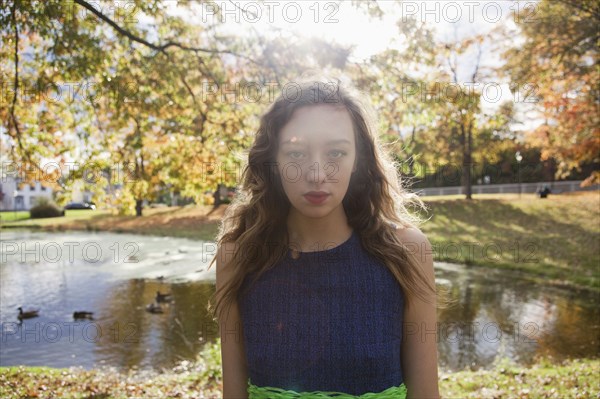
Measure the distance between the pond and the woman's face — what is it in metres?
6.52

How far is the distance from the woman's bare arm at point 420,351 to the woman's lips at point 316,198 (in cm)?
58

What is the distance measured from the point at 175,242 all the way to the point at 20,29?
65.5 ft

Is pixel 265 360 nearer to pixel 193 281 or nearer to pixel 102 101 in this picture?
pixel 102 101

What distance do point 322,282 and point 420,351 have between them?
51cm

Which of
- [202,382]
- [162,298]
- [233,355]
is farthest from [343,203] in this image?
[162,298]

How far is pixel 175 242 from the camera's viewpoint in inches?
1029

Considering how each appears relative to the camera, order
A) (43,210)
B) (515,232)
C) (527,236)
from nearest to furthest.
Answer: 1. (527,236)
2. (515,232)
3. (43,210)

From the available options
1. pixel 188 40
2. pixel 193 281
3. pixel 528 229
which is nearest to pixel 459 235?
pixel 528 229

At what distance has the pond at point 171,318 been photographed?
29.9 feet

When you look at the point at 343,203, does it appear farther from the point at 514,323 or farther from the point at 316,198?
the point at 514,323

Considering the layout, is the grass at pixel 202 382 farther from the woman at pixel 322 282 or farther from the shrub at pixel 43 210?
the shrub at pixel 43 210

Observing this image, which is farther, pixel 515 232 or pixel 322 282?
pixel 515 232

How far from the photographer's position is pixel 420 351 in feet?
6.68

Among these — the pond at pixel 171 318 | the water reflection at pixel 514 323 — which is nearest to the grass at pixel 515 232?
the pond at pixel 171 318
